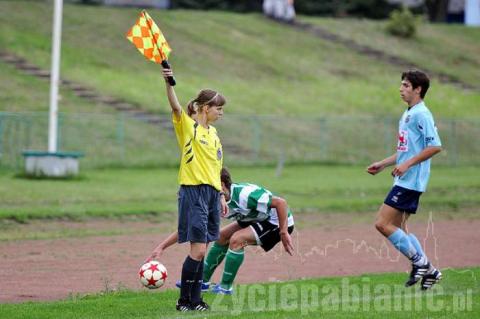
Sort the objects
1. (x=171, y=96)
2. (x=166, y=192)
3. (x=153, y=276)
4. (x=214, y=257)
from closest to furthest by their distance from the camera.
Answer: (x=171, y=96) < (x=153, y=276) < (x=214, y=257) < (x=166, y=192)

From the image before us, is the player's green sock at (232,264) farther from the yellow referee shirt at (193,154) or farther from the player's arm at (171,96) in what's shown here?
the player's arm at (171,96)

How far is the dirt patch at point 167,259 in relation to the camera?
12.1 m

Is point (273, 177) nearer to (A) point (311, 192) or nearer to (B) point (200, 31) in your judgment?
(A) point (311, 192)

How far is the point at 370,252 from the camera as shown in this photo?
15.5m

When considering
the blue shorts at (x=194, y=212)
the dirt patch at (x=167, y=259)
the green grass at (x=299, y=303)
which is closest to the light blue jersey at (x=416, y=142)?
the green grass at (x=299, y=303)

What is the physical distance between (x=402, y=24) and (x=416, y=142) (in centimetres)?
4710

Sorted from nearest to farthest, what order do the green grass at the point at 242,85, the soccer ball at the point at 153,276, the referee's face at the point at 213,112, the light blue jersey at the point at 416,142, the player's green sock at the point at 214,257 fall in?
1. the referee's face at the point at 213,112
2. the soccer ball at the point at 153,276
3. the light blue jersey at the point at 416,142
4. the player's green sock at the point at 214,257
5. the green grass at the point at 242,85

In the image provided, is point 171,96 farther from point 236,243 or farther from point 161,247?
point 236,243

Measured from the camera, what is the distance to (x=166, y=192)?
940 inches

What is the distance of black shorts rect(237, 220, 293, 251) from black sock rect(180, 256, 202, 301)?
4.76 ft

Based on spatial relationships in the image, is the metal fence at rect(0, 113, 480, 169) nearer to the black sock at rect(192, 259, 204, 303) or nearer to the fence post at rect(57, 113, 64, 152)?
the fence post at rect(57, 113, 64, 152)

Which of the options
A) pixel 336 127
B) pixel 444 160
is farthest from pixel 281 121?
pixel 444 160

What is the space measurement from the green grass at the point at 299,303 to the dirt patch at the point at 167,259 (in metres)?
1.04

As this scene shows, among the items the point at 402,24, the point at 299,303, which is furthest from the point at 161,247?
the point at 402,24
